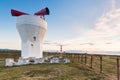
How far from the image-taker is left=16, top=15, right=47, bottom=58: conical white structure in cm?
1620

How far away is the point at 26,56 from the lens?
55.2 ft

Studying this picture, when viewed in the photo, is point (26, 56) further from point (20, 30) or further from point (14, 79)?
point (14, 79)

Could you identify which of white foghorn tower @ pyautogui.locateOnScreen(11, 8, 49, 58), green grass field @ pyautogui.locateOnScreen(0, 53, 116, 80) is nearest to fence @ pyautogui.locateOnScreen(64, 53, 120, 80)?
green grass field @ pyautogui.locateOnScreen(0, 53, 116, 80)

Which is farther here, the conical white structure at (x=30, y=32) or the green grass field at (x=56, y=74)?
the conical white structure at (x=30, y=32)

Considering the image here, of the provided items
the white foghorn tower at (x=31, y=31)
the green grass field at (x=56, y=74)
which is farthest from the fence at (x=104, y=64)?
the white foghorn tower at (x=31, y=31)

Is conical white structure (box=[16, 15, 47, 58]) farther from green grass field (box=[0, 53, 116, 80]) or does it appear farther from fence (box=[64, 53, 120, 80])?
fence (box=[64, 53, 120, 80])

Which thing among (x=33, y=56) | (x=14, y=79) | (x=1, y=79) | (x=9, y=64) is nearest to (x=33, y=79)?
(x=14, y=79)

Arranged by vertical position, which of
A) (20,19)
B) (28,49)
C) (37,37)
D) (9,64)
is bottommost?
(9,64)

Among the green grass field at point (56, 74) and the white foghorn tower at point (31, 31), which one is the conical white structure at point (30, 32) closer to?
the white foghorn tower at point (31, 31)

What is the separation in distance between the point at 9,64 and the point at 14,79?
307 inches

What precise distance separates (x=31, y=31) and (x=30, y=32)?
0.51 ft

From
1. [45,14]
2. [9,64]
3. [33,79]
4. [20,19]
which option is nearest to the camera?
[33,79]

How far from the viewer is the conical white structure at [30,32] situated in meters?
16.2

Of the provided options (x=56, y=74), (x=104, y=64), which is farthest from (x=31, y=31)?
(x=104, y=64)
